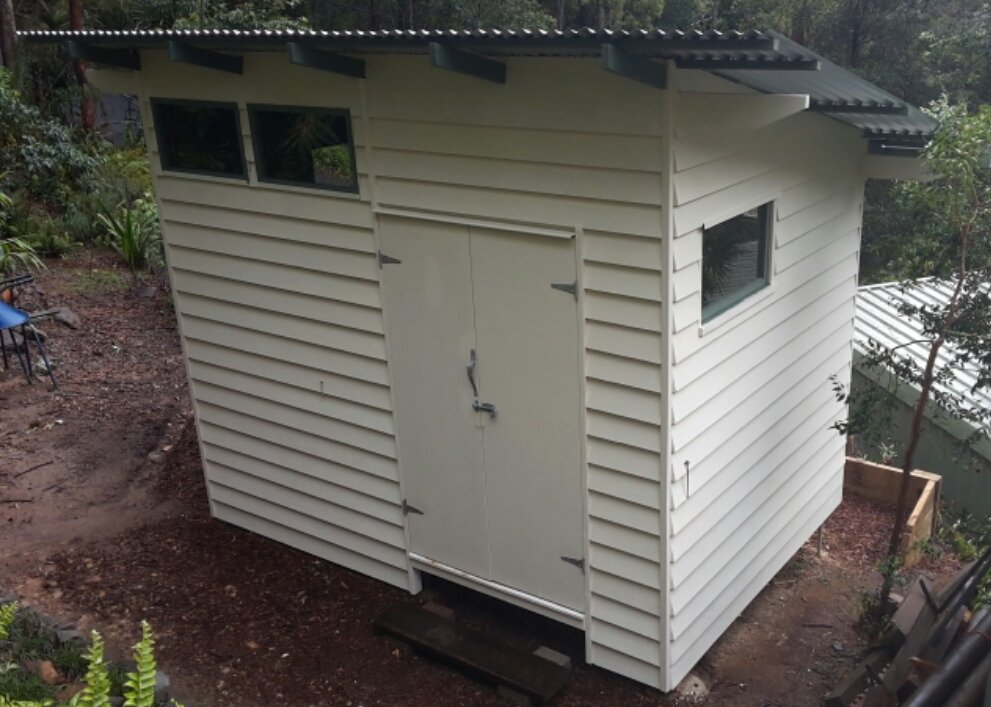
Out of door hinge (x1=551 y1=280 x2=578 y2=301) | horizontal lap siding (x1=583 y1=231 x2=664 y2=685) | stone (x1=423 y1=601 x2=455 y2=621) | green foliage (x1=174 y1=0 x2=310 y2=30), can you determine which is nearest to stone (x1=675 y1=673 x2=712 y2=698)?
horizontal lap siding (x1=583 y1=231 x2=664 y2=685)

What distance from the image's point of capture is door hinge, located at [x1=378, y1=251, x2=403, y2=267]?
529 cm

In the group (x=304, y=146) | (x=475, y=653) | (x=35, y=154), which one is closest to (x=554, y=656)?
(x=475, y=653)

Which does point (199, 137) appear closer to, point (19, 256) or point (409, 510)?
point (409, 510)

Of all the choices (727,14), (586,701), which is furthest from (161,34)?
(727,14)

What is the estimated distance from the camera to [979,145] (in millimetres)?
4809

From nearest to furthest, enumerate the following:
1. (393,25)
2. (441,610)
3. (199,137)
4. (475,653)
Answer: (475,653), (441,610), (199,137), (393,25)

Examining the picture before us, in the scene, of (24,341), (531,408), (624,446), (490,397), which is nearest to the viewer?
(624,446)

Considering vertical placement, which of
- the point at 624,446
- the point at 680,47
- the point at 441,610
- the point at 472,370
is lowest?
the point at 441,610

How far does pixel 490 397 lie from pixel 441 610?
1392 millimetres

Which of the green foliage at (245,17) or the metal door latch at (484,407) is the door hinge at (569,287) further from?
the green foliage at (245,17)

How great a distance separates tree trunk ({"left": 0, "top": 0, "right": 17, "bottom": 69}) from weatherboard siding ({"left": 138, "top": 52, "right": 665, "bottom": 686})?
10.1 metres

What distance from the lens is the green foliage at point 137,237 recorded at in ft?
38.6

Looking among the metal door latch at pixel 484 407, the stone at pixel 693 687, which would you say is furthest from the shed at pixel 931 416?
the metal door latch at pixel 484 407

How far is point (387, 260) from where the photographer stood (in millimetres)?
5324
